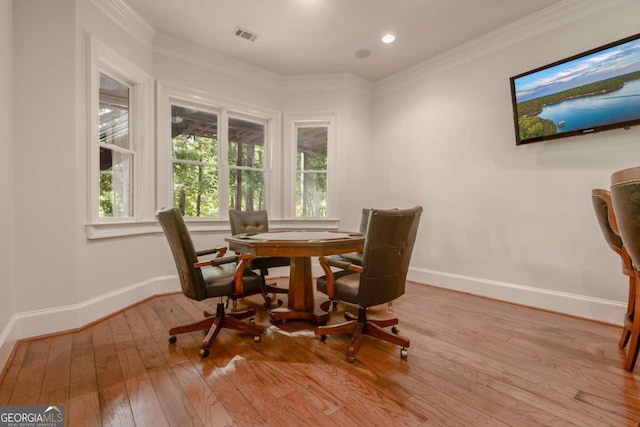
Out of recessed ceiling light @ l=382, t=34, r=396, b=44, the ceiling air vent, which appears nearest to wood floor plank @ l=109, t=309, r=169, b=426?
the ceiling air vent

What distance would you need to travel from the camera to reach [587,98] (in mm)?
2617

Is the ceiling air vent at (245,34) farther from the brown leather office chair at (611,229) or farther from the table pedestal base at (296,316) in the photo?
the brown leather office chair at (611,229)

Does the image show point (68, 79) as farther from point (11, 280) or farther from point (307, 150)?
point (307, 150)

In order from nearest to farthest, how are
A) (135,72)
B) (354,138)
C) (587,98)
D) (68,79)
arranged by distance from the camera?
(68,79) → (587,98) → (135,72) → (354,138)

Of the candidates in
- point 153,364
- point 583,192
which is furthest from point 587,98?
point 153,364

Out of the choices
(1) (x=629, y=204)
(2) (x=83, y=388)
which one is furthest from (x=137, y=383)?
(1) (x=629, y=204)

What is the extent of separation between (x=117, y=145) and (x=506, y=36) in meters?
4.44

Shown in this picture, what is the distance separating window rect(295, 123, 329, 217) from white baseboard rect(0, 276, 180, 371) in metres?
2.52

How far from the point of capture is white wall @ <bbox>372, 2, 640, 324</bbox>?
2.70 m

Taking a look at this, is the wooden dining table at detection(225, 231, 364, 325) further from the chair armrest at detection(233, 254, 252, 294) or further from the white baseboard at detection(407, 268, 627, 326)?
the white baseboard at detection(407, 268, 627, 326)

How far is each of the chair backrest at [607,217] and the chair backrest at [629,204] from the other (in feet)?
3.68

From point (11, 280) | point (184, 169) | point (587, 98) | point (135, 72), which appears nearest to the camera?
point (11, 280)

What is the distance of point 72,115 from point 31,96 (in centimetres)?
26

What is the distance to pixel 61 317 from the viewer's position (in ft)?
7.69
